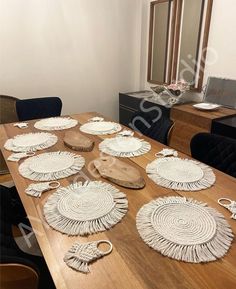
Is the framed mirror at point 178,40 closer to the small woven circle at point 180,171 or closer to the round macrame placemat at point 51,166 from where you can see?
the small woven circle at point 180,171

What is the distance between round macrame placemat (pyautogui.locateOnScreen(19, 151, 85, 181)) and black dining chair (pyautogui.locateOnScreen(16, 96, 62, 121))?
116 cm

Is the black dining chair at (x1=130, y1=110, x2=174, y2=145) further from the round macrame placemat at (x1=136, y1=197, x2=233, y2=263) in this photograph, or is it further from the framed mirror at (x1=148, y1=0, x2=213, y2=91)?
the framed mirror at (x1=148, y1=0, x2=213, y2=91)

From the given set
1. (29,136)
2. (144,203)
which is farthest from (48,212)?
(29,136)

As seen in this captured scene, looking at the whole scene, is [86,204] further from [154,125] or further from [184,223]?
[154,125]

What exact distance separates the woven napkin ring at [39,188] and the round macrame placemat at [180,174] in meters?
0.45

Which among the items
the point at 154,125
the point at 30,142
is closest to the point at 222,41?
the point at 154,125

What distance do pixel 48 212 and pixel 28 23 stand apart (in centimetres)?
249

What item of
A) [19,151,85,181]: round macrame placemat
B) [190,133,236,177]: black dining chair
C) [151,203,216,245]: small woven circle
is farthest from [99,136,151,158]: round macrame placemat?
[151,203,216,245]: small woven circle

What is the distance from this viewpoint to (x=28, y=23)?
2.69m

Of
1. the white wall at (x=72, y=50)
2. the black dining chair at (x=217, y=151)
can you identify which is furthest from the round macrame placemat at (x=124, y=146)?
the white wall at (x=72, y=50)

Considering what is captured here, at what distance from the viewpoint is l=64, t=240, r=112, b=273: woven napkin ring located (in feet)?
2.25

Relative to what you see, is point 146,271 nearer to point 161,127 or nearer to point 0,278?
point 0,278

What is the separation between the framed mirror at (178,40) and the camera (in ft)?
8.36

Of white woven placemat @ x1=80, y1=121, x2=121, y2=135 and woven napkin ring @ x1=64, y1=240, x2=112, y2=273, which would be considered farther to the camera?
white woven placemat @ x1=80, y1=121, x2=121, y2=135
